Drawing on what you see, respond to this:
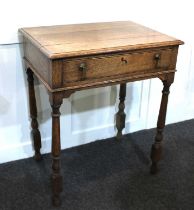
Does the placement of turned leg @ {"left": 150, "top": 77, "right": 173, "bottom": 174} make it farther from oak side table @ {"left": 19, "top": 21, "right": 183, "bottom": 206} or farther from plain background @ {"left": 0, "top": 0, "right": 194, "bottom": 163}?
plain background @ {"left": 0, "top": 0, "right": 194, "bottom": 163}

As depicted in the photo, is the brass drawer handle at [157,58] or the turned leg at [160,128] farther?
the turned leg at [160,128]

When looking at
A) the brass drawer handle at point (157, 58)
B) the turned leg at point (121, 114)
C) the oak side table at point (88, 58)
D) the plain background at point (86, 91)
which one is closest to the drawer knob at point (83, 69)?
the oak side table at point (88, 58)

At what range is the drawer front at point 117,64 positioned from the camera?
1304 millimetres

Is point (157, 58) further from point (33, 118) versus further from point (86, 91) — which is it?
point (33, 118)

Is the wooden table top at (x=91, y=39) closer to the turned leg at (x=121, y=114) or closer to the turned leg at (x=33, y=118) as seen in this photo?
the turned leg at (x=33, y=118)

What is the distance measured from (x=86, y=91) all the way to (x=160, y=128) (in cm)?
51

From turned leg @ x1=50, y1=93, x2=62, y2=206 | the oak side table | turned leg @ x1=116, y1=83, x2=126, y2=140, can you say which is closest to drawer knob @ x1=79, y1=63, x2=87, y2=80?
the oak side table

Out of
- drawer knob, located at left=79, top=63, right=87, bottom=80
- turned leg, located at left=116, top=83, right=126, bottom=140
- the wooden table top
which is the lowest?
turned leg, located at left=116, top=83, right=126, bottom=140

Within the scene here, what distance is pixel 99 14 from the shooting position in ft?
5.82

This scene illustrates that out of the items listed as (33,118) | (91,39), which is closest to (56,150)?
(33,118)

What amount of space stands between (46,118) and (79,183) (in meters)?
0.43

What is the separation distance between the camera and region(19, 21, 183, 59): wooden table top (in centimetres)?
130

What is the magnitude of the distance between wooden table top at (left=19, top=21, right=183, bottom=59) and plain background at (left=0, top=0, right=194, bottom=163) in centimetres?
10

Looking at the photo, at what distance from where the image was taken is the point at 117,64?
1387 mm
